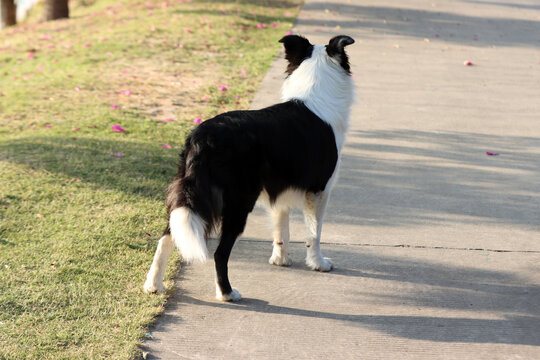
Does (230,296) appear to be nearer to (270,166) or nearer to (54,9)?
(270,166)

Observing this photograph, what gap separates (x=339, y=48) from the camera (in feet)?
14.9

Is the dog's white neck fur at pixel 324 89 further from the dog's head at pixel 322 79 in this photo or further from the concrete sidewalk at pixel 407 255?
the concrete sidewalk at pixel 407 255

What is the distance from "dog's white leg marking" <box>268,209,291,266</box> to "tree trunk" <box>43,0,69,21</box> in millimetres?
13213

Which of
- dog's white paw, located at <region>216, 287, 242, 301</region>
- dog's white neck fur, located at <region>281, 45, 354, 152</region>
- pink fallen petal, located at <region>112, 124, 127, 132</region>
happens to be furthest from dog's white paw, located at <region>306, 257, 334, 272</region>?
pink fallen petal, located at <region>112, 124, 127, 132</region>

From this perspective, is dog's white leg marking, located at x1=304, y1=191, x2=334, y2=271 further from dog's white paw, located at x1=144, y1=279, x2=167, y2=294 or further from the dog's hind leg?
dog's white paw, located at x1=144, y1=279, x2=167, y2=294

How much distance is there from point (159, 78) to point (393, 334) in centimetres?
703

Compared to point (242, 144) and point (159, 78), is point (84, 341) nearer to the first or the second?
point (242, 144)

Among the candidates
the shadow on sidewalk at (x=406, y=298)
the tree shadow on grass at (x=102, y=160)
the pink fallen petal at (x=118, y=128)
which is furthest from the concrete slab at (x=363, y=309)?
the pink fallen petal at (x=118, y=128)

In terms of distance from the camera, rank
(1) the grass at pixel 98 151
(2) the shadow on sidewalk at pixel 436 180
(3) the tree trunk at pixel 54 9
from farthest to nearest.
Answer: (3) the tree trunk at pixel 54 9
(2) the shadow on sidewalk at pixel 436 180
(1) the grass at pixel 98 151

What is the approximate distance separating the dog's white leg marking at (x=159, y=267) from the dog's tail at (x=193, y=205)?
0.59 ft

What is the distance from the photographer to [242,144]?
379 cm

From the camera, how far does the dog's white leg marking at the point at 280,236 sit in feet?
14.9

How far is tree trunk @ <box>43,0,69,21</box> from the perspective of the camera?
619 inches

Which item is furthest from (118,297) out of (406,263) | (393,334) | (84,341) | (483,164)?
(483,164)
